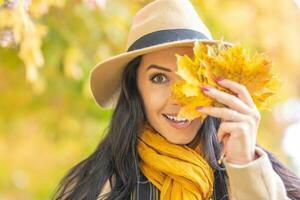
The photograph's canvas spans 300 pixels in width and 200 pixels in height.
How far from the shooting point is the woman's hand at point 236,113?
2.89 m

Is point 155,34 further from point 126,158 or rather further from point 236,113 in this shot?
point 236,113

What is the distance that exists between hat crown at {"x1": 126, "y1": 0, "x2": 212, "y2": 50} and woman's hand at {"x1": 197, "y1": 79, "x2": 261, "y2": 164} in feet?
1.70

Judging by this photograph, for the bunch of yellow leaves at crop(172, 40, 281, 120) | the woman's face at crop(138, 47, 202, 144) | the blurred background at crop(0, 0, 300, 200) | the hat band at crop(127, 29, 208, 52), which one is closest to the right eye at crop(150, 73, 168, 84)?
the woman's face at crop(138, 47, 202, 144)

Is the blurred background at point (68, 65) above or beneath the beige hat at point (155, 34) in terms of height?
above

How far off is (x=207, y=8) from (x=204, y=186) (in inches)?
89.3

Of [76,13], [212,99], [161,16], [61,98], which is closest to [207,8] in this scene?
[76,13]

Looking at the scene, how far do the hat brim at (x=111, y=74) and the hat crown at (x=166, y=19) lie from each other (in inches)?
4.0

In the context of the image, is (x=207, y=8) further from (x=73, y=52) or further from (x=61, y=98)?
(x=61, y=98)

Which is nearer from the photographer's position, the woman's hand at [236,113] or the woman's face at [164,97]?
the woman's hand at [236,113]

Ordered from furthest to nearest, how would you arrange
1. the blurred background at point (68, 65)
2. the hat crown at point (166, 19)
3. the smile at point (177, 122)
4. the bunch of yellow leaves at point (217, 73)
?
1. the blurred background at point (68, 65)
2. the hat crown at point (166, 19)
3. the smile at point (177, 122)
4. the bunch of yellow leaves at point (217, 73)

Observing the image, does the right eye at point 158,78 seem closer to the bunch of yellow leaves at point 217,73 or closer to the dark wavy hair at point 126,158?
the dark wavy hair at point 126,158

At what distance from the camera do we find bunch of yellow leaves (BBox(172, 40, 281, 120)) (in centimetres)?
289

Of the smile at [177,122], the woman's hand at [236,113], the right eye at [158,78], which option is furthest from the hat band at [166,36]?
the woman's hand at [236,113]

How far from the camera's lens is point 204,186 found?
10.7 feet
